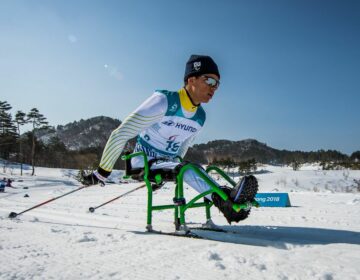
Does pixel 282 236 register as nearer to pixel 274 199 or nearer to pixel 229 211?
pixel 229 211

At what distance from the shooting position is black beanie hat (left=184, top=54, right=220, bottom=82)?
3943mm

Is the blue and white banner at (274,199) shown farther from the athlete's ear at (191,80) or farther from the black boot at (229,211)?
Answer: the black boot at (229,211)

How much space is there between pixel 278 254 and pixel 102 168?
222 cm

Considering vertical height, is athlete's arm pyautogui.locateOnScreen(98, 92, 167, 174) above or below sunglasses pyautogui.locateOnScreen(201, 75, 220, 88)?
below

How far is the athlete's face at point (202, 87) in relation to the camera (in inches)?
157

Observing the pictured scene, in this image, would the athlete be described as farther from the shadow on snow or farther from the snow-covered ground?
the snow-covered ground

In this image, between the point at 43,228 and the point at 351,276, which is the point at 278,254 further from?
the point at 43,228

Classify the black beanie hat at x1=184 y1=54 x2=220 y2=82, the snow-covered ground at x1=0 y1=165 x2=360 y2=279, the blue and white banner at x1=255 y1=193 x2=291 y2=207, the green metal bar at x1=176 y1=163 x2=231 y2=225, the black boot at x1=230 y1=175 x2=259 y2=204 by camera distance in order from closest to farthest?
the snow-covered ground at x1=0 y1=165 x2=360 y2=279
the black boot at x1=230 y1=175 x2=259 y2=204
the green metal bar at x1=176 y1=163 x2=231 y2=225
the black beanie hat at x1=184 y1=54 x2=220 y2=82
the blue and white banner at x1=255 y1=193 x2=291 y2=207

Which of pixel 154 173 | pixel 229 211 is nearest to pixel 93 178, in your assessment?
pixel 154 173

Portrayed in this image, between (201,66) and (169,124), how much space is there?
2.79 ft

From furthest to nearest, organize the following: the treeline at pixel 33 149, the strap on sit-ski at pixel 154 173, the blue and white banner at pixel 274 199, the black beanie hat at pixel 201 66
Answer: the treeline at pixel 33 149 < the blue and white banner at pixel 274 199 < the black beanie hat at pixel 201 66 < the strap on sit-ski at pixel 154 173

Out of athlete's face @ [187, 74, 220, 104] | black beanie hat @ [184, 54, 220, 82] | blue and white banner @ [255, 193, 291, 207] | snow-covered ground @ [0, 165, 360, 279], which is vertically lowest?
blue and white banner @ [255, 193, 291, 207]

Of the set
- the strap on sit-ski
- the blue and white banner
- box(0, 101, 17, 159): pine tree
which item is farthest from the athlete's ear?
box(0, 101, 17, 159): pine tree

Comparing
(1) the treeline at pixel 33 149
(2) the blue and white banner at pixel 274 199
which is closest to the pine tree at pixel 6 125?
(1) the treeline at pixel 33 149
